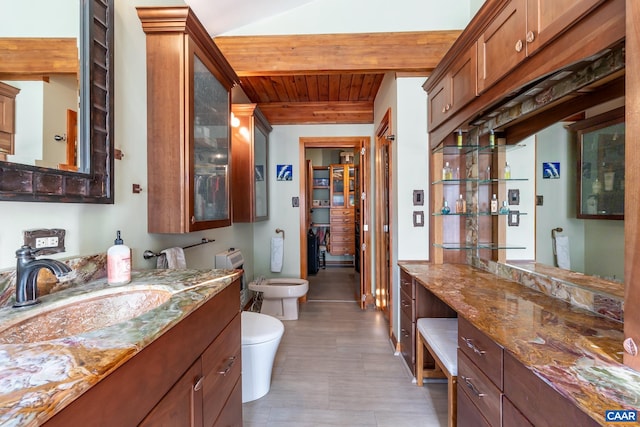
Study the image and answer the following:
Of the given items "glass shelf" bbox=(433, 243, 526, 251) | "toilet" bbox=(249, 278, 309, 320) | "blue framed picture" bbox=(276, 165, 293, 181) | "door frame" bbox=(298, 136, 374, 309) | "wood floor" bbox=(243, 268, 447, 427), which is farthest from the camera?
"blue framed picture" bbox=(276, 165, 293, 181)

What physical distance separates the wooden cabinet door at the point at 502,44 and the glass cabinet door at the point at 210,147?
5.00 ft

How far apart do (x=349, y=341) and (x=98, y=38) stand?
264cm

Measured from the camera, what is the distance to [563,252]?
1297mm

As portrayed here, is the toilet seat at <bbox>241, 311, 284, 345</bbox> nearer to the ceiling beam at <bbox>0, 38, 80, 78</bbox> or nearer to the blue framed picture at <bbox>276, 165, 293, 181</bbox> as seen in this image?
the ceiling beam at <bbox>0, 38, 80, 78</bbox>

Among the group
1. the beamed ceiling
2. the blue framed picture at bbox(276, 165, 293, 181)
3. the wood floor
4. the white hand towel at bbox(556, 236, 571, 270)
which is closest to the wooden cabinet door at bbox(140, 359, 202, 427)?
the wood floor

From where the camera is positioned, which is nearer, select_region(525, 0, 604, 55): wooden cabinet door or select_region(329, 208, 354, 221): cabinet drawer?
select_region(525, 0, 604, 55): wooden cabinet door

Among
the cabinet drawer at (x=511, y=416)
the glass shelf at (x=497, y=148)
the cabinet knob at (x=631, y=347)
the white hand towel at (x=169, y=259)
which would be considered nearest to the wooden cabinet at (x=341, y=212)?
the glass shelf at (x=497, y=148)

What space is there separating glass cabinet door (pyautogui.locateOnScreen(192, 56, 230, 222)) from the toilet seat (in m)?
0.73

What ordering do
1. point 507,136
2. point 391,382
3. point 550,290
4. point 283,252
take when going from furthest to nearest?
point 283,252 → point 391,382 → point 507,136 → point 550,290

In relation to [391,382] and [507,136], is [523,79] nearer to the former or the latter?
[507,136]

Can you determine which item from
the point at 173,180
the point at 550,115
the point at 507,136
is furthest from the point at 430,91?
the point at 173,180

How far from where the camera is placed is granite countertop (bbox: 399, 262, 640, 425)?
632 millimetres

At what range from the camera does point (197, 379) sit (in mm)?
892

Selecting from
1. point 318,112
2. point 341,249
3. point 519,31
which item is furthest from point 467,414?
point 341,249
